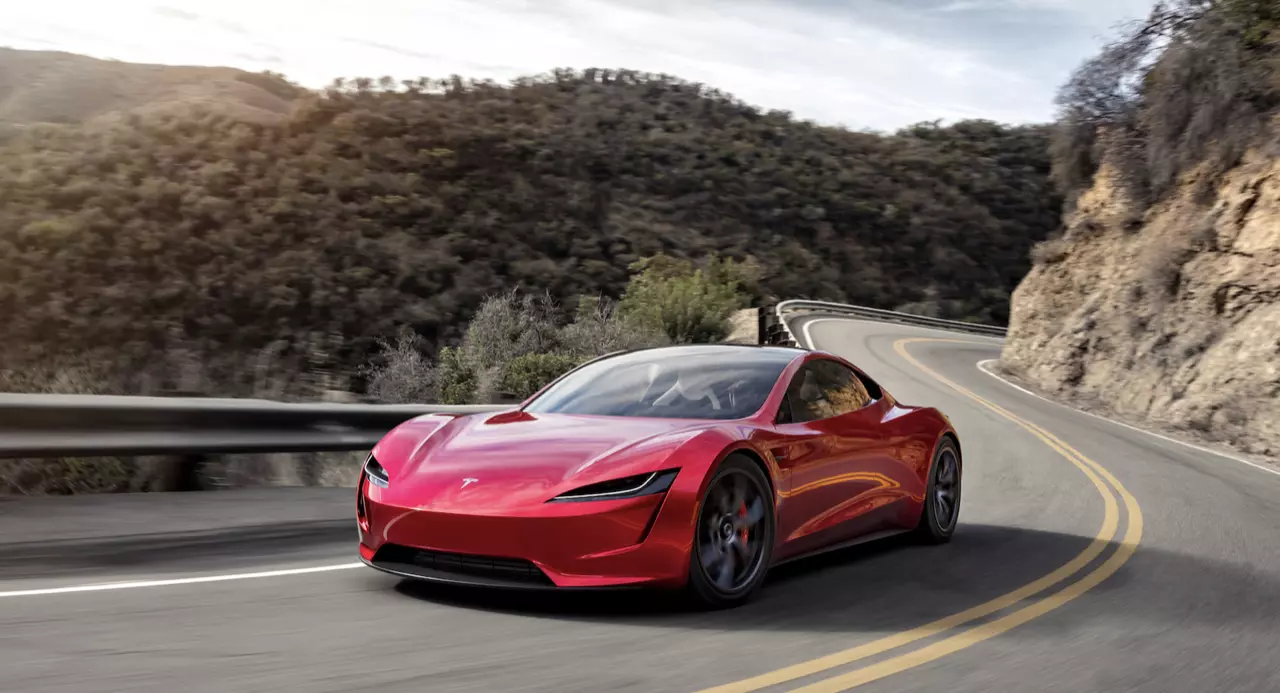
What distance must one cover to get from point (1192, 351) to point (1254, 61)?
710 centimetres

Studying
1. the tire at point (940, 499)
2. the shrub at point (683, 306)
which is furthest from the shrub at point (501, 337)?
the tire at point (940, 499)

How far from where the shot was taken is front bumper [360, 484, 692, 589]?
5.25 meters

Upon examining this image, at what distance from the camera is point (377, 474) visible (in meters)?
5.88

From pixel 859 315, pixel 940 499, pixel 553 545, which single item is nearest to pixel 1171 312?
pixel 940 499

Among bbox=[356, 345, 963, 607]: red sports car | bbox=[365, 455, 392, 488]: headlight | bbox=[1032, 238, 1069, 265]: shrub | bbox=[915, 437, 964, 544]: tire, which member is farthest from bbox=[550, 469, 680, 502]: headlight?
bbox=[1032, 238, 1069, 265]: shrub

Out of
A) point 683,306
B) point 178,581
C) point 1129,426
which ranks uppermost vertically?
point 178,581

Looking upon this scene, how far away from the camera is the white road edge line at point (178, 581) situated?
5484 mm

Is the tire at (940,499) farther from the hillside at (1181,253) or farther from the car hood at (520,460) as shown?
the hillside at (1181,253)

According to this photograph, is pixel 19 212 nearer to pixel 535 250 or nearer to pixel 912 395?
pixel 535 250

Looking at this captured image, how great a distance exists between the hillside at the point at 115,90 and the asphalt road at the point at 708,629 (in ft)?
192

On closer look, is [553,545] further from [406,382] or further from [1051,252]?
[1051,252]

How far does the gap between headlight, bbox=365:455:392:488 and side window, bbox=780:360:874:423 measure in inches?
84.3

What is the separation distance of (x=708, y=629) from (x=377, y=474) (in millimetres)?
1749

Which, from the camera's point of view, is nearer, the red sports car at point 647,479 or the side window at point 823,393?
the red sports car at point 647,479
